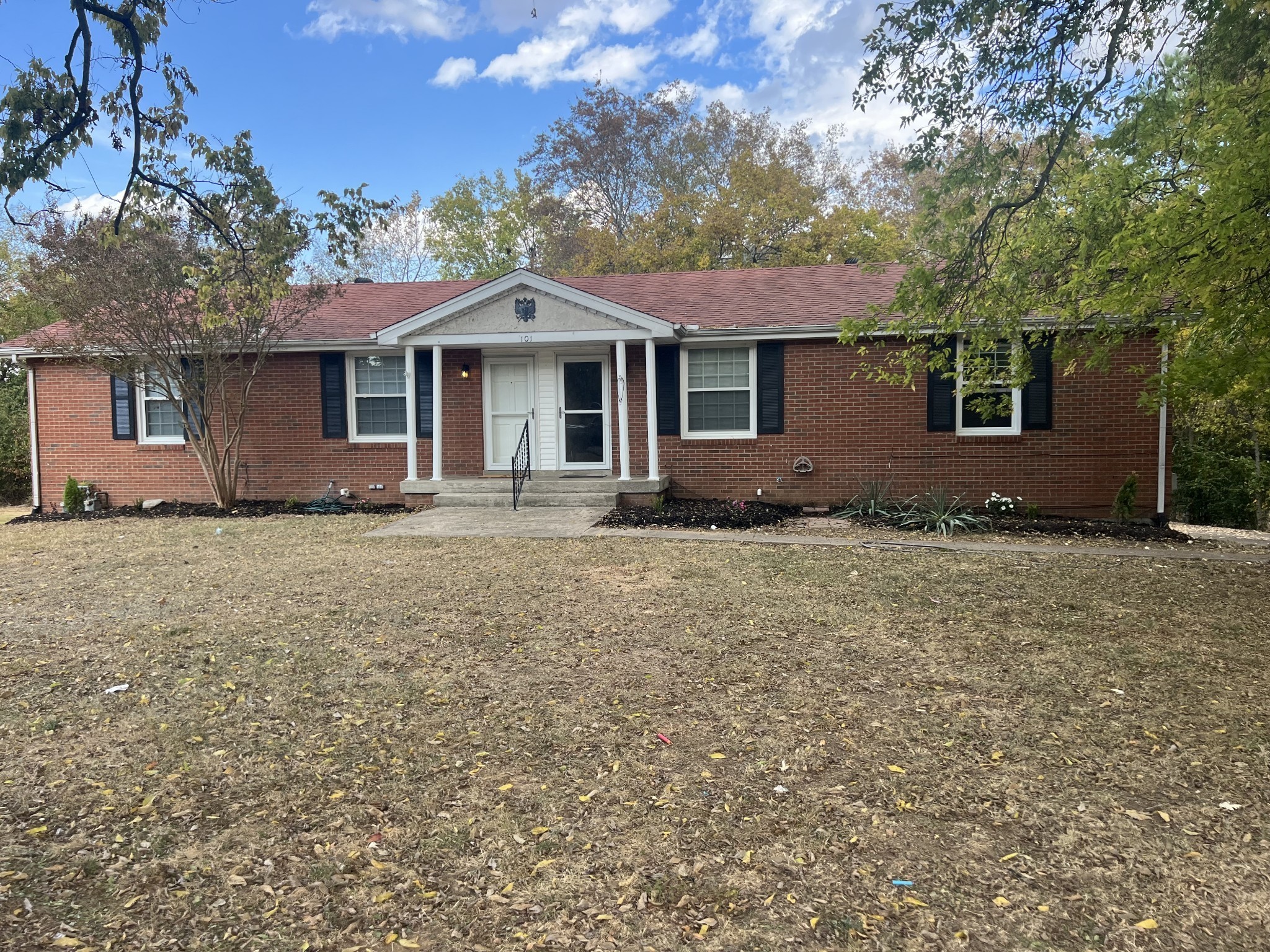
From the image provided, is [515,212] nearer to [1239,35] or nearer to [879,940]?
[1239,35]

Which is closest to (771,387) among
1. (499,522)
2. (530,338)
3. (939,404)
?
(939,404)

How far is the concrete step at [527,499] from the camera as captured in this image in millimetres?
11641

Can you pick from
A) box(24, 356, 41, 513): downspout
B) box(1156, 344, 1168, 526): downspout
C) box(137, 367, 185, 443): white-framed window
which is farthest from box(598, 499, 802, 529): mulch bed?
box(24, 356, 41, 513): downspout

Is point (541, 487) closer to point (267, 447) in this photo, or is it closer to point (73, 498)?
point (267, 447)

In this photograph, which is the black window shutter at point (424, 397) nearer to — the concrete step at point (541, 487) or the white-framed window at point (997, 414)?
the concrete step at point (541, 487)

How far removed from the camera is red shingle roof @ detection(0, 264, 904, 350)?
12.1 metres

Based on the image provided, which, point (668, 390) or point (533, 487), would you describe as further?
point (668, 390)

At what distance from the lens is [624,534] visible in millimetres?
9773

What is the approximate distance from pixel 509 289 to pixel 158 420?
6491mm

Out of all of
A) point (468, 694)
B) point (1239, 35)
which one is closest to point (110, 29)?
point (468, 694)

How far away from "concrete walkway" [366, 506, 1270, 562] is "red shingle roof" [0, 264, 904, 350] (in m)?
3.26

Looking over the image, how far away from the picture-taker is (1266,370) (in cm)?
557

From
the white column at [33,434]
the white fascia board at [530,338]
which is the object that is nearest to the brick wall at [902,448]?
the white fascia board at [530,338]

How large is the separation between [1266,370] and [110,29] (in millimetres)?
8404
